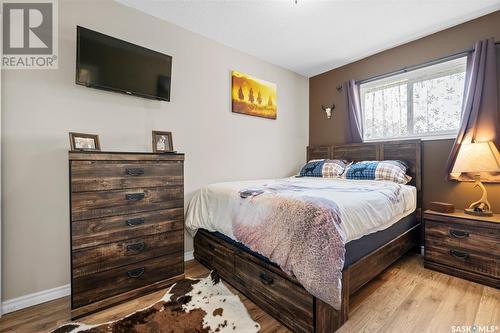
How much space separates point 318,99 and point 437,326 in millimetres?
3272

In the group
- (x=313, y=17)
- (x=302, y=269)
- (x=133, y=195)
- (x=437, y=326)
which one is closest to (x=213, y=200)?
(x=133, y=195)

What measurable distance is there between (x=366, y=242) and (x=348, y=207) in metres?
0.40

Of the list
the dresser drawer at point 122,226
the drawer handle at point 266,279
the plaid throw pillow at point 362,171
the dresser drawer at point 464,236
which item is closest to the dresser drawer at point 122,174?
the dresser drawer at point 122,226

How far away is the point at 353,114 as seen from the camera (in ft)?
10.9

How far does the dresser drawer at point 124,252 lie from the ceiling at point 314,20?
2161mm

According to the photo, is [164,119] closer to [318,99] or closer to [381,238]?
[381,238]

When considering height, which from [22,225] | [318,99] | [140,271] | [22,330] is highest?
[318,99]

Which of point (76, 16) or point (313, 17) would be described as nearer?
point (76, 16)

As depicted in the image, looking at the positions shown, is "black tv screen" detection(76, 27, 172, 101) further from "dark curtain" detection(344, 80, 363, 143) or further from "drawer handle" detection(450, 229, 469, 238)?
"drawer handle" detection(450, 229, 469, 238)

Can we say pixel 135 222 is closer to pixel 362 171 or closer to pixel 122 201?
pixel 122 201

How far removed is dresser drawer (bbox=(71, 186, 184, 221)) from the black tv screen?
929 mm

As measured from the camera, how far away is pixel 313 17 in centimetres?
238

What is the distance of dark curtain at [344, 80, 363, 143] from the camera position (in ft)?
10.9

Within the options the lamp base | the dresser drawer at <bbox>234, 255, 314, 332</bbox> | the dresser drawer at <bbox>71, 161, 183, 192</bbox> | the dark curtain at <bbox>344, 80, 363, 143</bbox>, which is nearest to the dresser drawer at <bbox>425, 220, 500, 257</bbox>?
the lamp base
